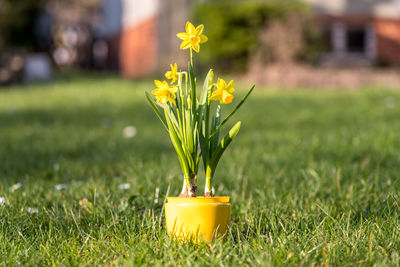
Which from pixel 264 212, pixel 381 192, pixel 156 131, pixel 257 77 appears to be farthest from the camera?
pixel 257 77

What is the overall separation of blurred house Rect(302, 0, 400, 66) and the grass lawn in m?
12.7

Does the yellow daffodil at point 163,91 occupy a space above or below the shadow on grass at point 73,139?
above

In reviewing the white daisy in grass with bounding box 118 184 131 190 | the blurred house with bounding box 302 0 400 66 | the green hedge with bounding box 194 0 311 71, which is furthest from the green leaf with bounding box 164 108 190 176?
the blurred house with bounding box 302 0 400 66

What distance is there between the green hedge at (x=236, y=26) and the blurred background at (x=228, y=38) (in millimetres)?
26

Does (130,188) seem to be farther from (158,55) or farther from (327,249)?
(158,55)

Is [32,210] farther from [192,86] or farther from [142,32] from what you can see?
[142,32]

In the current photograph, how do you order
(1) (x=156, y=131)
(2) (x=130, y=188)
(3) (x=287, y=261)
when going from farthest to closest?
(1) (x=156, y=131), (2) (x=130, y=188), (3) (x=287, y=261)

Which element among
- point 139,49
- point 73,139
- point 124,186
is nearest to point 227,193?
point 124,186

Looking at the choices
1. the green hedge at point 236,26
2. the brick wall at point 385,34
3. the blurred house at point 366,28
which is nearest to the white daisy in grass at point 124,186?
the green hedge at point 236,26

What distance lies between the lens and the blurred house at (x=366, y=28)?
18266 millimetres

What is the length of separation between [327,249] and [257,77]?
35.9 feet

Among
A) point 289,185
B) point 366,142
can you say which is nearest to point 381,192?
point 289,185

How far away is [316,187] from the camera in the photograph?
2.66 metres

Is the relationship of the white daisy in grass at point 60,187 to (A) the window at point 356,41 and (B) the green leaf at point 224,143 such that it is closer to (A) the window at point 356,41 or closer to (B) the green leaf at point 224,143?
(B) the green leaf at point 224,143
